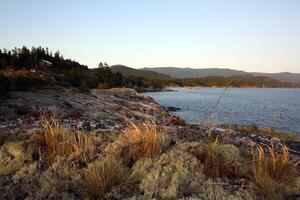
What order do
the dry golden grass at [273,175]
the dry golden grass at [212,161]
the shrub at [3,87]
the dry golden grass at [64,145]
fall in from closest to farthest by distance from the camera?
the dry golden grass at [273,175], the dry golden grass at [212,161], the dry golden grass at [64,145], the shrub at [3,87]

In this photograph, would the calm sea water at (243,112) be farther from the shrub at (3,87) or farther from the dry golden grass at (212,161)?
the shrub at (3,87)

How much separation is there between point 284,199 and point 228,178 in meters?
0.99

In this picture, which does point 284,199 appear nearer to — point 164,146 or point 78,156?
point 164,146

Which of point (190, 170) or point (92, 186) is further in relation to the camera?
point (190, 170)

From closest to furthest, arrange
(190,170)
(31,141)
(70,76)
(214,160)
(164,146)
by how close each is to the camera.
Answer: (190,170) < (214,160) < (164,146) < (31,141) < (70,76)

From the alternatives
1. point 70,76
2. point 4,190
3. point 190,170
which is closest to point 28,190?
point 4,190

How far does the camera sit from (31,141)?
7324 millimetres

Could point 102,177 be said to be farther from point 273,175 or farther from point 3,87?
point 3,87

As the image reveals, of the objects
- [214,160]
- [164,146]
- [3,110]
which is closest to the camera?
[214,160]

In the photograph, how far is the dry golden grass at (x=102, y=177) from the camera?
198 inches

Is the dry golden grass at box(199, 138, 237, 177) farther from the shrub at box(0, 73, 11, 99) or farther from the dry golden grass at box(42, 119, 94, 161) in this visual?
the shrub at box(0, 73, 11, 99)

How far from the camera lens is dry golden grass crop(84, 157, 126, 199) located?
5.02 metres

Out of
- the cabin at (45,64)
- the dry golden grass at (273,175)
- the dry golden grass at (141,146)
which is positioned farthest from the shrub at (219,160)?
the cabin at (45,64)

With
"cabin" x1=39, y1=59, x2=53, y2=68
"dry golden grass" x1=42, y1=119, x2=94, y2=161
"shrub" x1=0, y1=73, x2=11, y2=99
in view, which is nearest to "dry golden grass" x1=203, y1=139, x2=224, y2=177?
"dry golden grass" x1=42, y1=119, x2=94, y2=161
